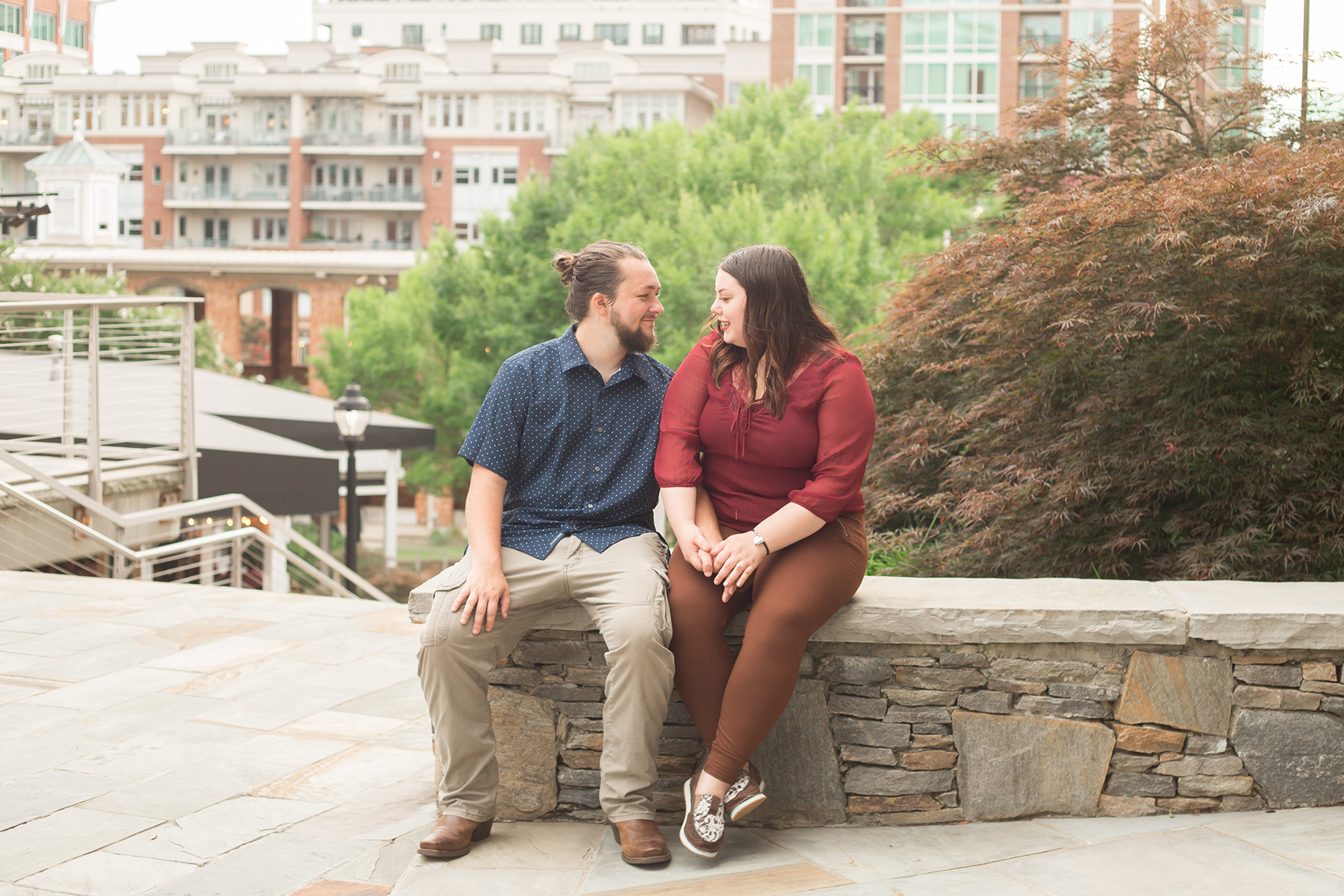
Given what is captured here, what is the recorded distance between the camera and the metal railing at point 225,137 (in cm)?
5097

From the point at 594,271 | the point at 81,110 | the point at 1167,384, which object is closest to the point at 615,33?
the point at 81,110

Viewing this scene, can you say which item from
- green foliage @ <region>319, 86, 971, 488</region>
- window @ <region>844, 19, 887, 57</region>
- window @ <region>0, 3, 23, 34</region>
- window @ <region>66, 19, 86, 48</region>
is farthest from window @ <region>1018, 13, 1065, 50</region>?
window @ <region>0, 3, 23, 34</region>

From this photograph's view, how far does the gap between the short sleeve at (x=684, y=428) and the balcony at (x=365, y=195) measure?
50.2m

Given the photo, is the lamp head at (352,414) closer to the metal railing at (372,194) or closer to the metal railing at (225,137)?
the metal railing at (372,194)

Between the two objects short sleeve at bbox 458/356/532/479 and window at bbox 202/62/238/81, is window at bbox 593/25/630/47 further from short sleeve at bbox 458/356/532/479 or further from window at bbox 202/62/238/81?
short sleeve at bbox 458/356/532/479

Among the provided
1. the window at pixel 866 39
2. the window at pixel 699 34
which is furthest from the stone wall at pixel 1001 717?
the window at pixel 699 34

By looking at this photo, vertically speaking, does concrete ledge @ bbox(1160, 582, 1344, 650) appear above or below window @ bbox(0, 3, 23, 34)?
below

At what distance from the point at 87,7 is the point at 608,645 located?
933 inches

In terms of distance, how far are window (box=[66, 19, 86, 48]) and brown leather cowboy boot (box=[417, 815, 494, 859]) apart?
22.6 m

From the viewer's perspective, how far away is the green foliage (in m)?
19.6

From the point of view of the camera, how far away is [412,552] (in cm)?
3259

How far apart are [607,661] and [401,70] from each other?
55.2m

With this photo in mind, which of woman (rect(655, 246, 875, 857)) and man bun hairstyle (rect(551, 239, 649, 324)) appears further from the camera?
man bun hairstyle (rect(551, 239, 649, 324))

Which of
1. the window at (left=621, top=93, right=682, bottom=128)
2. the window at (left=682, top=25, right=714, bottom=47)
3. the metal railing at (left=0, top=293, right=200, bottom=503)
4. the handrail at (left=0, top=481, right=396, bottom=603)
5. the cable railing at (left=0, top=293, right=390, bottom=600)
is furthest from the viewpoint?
the window at (left=682, top=25, right=714, bottom=47)
